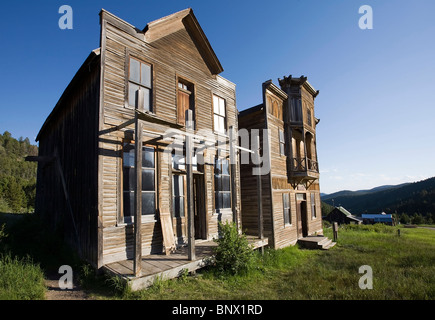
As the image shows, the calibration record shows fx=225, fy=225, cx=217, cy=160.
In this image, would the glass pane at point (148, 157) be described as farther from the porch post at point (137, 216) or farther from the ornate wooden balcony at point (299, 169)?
the ornate wooden balcony at point (299, 169)

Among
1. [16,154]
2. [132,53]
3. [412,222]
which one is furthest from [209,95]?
[16,154]

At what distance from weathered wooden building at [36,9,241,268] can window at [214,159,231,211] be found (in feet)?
0.16

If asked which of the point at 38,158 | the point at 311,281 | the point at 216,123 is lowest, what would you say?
the point at 311,281

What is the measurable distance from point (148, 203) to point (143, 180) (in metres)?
0.78

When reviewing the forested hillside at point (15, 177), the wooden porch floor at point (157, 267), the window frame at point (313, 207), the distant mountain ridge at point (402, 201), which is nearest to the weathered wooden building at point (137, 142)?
the wooden porch floor at point (157, 267)

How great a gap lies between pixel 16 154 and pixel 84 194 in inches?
4095

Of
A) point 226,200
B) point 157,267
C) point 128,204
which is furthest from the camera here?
point 226,200

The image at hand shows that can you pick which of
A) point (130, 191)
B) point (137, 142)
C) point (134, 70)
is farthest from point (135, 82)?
point (130, 191)

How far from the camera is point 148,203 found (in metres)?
7.45

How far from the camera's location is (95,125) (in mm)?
6926

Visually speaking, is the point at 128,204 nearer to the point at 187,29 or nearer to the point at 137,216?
the point at 137,216

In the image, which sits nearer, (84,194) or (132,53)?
(84,194)

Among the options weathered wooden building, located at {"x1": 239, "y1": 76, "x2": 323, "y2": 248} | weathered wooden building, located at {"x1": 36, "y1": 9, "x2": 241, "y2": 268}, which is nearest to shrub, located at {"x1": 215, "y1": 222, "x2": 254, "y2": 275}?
weathered wooden building, located at {"x1": 36, "y1": 9, "x2": 241, "y2": 268}
